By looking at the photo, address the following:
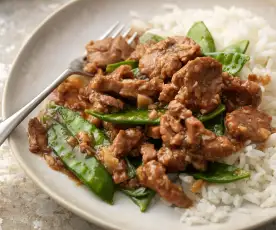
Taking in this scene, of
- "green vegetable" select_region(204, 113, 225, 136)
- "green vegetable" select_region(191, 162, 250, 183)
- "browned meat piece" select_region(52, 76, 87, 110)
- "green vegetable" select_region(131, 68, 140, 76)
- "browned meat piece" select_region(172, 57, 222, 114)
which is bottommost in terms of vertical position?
"browned meat piece" select_region(52, 76, 87, 110)

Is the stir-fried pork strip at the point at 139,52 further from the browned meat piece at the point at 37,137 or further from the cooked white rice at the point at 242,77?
the browned meat piece at the point at 37,137

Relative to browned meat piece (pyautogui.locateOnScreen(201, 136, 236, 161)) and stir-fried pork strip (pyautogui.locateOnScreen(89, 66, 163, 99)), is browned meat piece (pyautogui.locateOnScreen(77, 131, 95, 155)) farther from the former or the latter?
browned meat piece (pyautogui.locateOnScreen(201, 136, 236, 161))

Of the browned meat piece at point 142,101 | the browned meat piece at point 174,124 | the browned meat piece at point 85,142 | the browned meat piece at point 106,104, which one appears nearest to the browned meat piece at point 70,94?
the browned meat piece at point 106,104

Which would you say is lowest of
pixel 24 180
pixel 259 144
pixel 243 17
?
pixel 24 180

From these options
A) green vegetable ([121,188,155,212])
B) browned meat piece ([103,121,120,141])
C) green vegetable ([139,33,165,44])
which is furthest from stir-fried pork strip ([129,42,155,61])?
green vegetable ([121,188,155,212])

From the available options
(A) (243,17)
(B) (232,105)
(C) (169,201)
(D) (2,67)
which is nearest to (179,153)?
(C) (169,201)

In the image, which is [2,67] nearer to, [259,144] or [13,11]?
[13,11]
